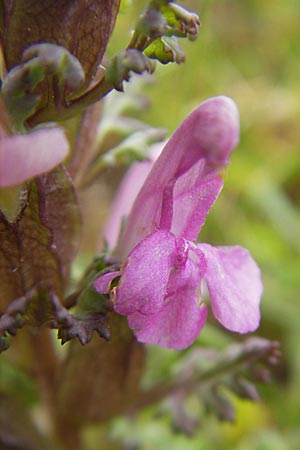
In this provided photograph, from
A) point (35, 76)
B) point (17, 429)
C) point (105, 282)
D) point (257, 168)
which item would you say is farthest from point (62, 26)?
point (257, 168)

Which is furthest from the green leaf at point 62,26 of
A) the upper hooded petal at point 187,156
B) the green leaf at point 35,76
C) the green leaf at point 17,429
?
the green leaf at point 17,429

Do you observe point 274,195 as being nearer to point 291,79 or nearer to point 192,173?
point 291,79

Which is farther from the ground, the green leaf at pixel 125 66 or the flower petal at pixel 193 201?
the green leaf at pixel 125 66

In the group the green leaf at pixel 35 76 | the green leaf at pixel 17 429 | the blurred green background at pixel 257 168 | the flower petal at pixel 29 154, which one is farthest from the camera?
the blurred green background at pixel 257 168

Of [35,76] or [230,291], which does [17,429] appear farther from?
[35,76]

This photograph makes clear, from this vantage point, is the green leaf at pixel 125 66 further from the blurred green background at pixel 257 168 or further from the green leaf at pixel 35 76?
the blurred green background at pixel 257 168

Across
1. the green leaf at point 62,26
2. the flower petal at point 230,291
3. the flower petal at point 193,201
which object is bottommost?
the flower petal at point 230,291
